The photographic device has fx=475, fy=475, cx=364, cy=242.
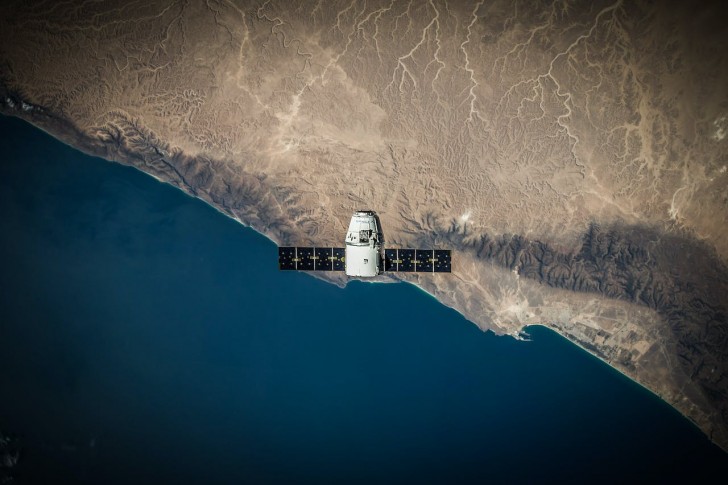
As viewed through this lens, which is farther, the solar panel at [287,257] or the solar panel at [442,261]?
the solar panel at [287,257]

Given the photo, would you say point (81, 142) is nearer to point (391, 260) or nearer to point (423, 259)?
point (391, 260)

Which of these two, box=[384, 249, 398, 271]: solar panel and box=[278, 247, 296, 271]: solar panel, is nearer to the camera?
box=[384, 249, 398, 271]: solar panel

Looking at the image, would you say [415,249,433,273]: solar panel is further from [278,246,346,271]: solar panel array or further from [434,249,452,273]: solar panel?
[278,246,346,271]: solar panel array

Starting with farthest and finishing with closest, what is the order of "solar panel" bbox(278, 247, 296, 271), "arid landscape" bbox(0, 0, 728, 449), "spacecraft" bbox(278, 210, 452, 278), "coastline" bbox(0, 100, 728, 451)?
"coastline" bbox(0, 100, 728, 451) → "solar panel" bbox(278, 247, 296, 271) → "spacecraft" bbox(278, 210, 452, 278) → "arid landscape" bbox(0, 0, 728, 449)

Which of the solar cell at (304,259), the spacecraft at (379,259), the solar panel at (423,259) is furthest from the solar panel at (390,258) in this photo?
the solar cell at (304,259)

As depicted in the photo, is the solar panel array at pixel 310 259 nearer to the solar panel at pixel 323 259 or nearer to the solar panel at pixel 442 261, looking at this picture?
the solar panel at pixel 323 259

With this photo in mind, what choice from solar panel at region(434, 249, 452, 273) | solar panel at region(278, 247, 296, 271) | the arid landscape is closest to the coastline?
the arid landscape

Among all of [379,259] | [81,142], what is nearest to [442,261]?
[379,259]

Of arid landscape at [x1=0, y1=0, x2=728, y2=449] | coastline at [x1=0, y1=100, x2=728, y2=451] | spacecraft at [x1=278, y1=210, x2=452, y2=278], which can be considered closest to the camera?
arid landscape at [x1=0, y1=0, x2=728, y2=449]
